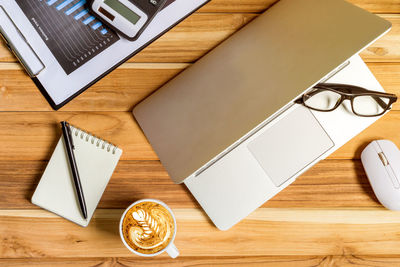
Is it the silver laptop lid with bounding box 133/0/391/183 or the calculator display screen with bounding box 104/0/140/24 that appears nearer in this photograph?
the silver laptop lid with bounding box 133/0/391/183

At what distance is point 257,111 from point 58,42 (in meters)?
0.45

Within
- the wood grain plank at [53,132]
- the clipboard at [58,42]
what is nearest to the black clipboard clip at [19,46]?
the clipboard at [58,42]

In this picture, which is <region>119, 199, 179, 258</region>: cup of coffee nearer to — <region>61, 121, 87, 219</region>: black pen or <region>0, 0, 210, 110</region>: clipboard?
<region>61, 121, 87, 219</region>: black pen

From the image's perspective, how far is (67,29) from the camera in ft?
2.35

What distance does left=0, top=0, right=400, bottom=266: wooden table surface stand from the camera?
0.75m

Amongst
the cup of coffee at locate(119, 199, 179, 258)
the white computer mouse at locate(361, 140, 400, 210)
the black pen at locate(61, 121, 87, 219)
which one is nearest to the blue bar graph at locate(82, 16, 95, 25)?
the black pen at locate(61, 121, 87, 219)

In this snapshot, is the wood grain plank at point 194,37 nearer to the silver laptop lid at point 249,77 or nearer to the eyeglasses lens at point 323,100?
the silver laptop lid at point 249,77

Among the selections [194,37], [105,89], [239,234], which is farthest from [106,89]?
[239,234]

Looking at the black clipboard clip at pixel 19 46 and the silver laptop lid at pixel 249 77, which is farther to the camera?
the black clipboard clip at pixel 19 46

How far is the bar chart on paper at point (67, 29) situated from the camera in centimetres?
71

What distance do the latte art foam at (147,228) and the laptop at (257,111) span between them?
0.30 feet

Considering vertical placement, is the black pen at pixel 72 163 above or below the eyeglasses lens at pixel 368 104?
above

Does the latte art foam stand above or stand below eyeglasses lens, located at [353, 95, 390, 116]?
above

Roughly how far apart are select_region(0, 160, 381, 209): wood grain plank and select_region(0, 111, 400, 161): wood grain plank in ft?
0.07
